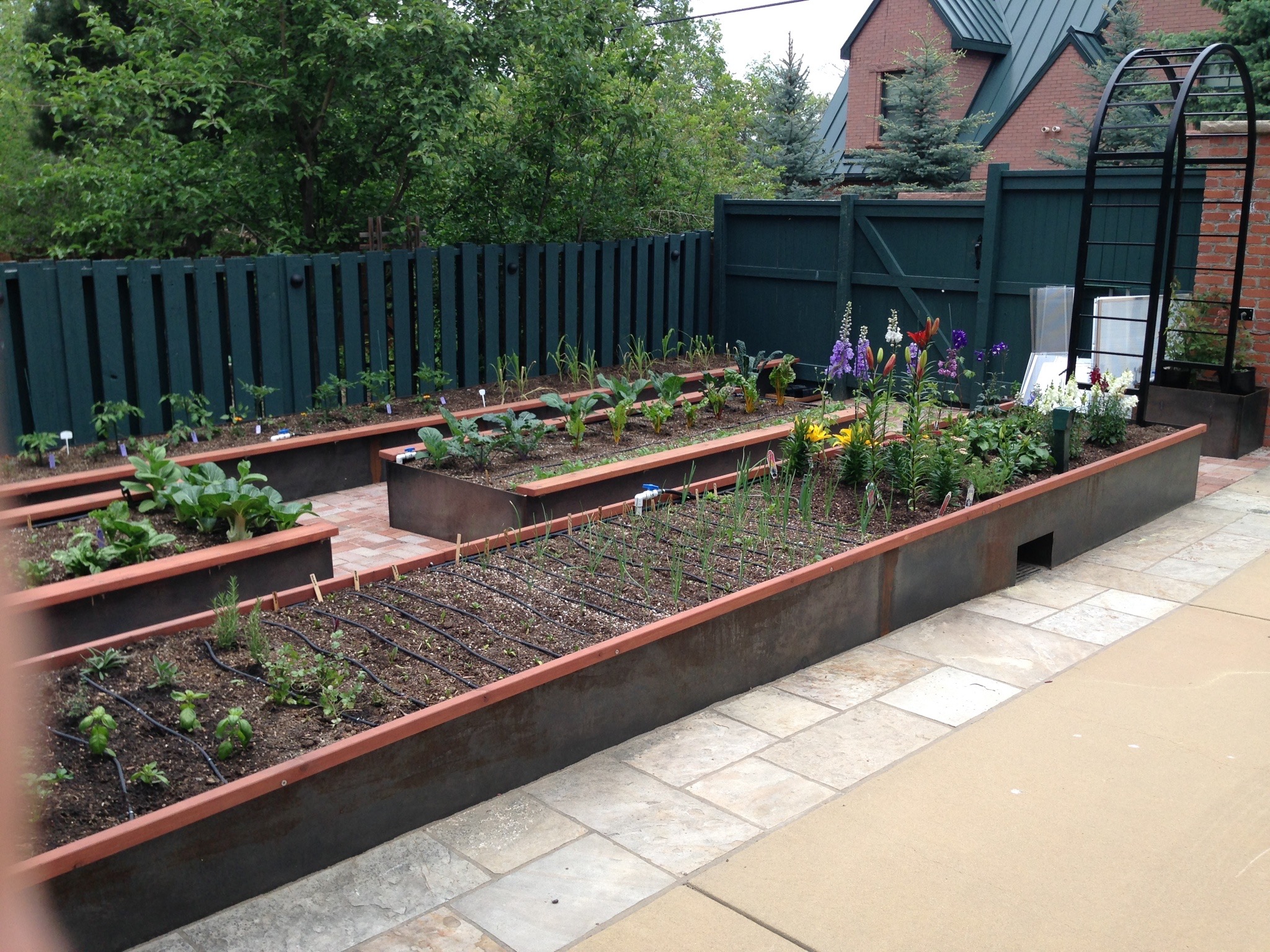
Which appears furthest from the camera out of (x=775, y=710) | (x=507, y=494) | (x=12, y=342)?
(x=12, y=342)

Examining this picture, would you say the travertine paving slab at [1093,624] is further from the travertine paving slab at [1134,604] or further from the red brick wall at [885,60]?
the red brick wall at [885,60]

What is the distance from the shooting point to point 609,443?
7.31 m

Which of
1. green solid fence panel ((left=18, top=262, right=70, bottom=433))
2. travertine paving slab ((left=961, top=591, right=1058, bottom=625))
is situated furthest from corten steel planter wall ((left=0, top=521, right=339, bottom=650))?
travertine paving slab ((left=961, top=591, right=1058, bottom=625))

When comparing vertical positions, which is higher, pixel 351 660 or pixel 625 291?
pixel 625 291

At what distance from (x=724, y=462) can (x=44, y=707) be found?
474cm

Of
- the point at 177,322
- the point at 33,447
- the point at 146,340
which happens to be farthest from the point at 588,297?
the point at 33,447

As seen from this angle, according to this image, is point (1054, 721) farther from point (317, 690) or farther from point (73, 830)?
point (73, 830)

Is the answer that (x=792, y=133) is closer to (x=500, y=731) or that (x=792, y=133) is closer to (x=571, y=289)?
(x=571, y=289)

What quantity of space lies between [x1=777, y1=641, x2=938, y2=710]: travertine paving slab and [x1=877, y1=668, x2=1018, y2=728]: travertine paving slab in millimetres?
56

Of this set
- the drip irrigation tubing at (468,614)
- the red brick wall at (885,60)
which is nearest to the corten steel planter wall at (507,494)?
the drip irrigation tubing at (468,614)

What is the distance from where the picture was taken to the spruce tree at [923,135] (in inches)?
658

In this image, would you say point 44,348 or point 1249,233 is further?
point 1249,233

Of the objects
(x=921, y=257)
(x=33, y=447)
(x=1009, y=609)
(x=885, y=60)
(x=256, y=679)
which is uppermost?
(x=885, y=60)

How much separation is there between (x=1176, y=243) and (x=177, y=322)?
7.07 metres
